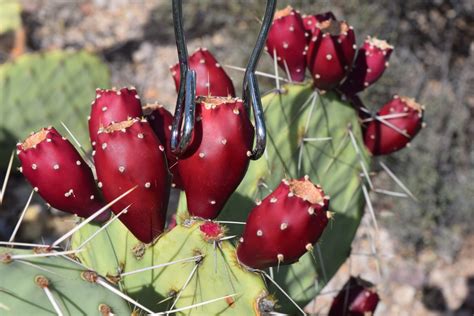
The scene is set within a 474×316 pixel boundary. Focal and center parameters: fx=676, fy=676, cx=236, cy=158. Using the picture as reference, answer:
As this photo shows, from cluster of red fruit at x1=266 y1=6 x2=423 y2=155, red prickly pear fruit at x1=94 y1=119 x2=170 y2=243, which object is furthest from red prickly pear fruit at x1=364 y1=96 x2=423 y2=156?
red prickly pear fruit at x1=94 y1=119 x2=170 y2=243

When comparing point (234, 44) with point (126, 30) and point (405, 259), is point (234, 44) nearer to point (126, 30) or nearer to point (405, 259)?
point (126, 30)

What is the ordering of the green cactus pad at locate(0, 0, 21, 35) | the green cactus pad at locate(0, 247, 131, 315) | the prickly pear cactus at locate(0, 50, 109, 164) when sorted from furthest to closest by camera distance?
the green cactus pad at locate(0, 0, 21, 35) → the prickly pear cactus at locate(0, 50, 109, 164) → the green cactus pad at locate(0, 247, 131, 315)

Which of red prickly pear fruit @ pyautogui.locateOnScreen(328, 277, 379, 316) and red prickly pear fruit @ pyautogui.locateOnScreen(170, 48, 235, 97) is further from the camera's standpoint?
red prickly pear fruit @ pyautogui.locateOnScreen(328, 277, 379, 316)

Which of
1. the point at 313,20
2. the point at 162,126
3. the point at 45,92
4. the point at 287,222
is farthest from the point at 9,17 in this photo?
the point at 287,222

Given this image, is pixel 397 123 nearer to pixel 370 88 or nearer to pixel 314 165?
pixel 314 165

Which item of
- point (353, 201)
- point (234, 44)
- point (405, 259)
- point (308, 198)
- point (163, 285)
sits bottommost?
point (405, 259)

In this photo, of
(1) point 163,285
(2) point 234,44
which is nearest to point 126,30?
(2) point 234,44

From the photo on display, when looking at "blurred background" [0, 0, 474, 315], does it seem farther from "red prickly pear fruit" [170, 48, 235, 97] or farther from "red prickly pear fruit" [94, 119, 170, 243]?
"red prickly pear fruit" [94, 119, 170, 243]
